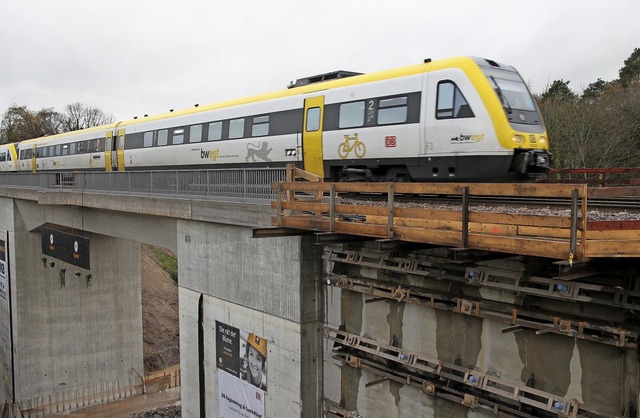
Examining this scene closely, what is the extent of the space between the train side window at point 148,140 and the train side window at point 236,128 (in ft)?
17.3

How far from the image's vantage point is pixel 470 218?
582 cm

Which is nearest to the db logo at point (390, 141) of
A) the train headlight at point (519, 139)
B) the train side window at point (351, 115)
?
the train side window at point (351, 115)

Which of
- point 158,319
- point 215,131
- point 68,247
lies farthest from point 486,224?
point 158,319

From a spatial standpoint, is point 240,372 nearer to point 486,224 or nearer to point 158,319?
point 486,224

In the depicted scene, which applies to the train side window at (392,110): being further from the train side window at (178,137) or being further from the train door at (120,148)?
the train door at (120,148)

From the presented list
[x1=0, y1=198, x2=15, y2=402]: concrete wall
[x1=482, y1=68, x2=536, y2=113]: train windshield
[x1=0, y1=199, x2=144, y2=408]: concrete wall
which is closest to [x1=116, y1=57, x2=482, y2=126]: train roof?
[x1=482, y1=68, x2=536, y2=113]: train windshield

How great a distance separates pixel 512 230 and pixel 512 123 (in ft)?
15.4

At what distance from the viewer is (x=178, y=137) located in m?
18.0

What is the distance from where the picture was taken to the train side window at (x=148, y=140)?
19.5 m

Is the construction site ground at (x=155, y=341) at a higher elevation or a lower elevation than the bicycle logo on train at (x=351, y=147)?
lower

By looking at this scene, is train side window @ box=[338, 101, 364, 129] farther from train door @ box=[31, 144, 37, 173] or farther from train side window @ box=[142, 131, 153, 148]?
train door @ box=[31, 144, 37, 173]

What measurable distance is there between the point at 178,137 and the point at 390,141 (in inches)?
366

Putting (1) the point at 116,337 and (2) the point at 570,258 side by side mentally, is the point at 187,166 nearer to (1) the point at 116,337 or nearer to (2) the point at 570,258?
(1) the point at 116,337

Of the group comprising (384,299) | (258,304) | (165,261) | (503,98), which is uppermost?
(503,98)
